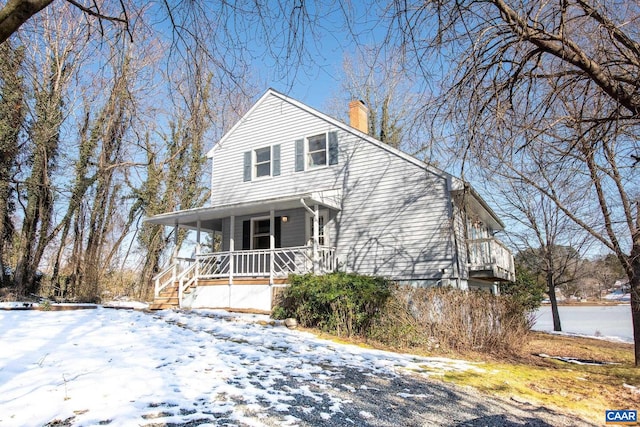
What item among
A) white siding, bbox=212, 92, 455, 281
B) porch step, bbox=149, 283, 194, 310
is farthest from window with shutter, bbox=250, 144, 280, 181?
porch step, bbox=149, 283, 194, 310

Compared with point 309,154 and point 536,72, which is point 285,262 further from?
point 536,72

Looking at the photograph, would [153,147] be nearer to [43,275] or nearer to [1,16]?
[43,275]

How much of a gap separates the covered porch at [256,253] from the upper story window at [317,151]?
1.35 m

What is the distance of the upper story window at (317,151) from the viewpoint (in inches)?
536

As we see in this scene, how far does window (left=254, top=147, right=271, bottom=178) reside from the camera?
588 inches

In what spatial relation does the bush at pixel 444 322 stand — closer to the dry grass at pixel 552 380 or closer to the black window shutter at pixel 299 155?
the dry grass at pixel 552 380

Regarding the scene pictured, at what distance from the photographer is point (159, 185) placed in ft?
69.1

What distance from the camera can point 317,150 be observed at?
14.0 meters

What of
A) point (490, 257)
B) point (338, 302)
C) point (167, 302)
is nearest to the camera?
point (338, 302)

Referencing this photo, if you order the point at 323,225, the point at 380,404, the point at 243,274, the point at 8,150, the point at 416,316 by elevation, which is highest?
the point at 8,150

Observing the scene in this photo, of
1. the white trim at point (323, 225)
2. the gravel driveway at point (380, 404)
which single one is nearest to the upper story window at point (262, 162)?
the white trim at point (323, 225)

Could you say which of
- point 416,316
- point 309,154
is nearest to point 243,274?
point 309,154

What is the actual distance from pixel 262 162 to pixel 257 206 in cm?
302

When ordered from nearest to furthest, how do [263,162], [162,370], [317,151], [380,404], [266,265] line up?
1. [380,404]
2. [162,370]
3. [266,265]
4. [317,151]
5. [263,162]
